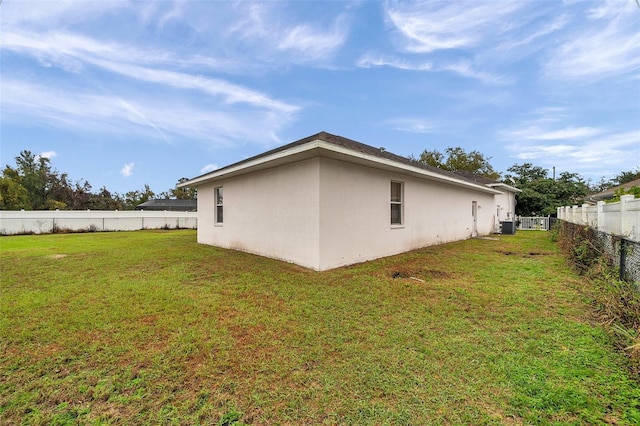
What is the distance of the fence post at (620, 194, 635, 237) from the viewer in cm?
379

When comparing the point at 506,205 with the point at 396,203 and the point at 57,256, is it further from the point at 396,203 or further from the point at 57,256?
the point at 57,256

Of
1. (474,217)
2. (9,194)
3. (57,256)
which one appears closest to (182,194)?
(9,194)

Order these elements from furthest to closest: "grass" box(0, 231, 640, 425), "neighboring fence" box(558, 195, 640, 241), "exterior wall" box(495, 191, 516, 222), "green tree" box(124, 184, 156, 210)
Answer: "green tree" box(124, 184, 156, 210) → "exterior wall" box(495, 191, 516, 222) → "neighboring fence" box(558, 195, 640, 241) → "grass" box(0, 231, 640, 425)

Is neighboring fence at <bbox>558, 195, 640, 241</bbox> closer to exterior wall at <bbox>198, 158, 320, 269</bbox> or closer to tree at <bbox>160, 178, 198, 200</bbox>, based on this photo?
exterior wall at <bbox>198, 158, 320, 269</bbox>

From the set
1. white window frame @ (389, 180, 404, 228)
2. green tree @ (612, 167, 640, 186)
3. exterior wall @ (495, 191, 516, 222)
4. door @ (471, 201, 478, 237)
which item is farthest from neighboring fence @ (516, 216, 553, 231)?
green tree @ (612, 167, 640, 186)

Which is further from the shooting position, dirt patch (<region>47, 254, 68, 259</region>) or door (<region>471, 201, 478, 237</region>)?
door (<region>471, 201, 478, 237</region>)

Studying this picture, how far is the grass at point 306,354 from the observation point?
1881 mm

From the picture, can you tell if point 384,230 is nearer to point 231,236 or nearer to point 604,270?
point 604,270

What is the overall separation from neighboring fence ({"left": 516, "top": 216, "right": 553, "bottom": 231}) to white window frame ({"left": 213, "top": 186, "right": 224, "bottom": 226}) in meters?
19.9

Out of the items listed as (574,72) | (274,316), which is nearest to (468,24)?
(574,72)

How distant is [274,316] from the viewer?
11.5 feet

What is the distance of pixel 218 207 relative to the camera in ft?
33.4

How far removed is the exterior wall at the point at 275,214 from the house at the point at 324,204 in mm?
24

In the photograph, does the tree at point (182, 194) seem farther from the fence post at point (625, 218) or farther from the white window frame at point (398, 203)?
the fence post at point (625, 218)
